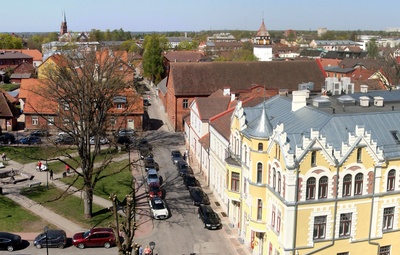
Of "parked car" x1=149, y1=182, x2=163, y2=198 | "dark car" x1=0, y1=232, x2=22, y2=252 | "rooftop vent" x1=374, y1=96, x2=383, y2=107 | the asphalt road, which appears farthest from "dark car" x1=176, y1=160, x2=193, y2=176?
"rooftop vent" x1=374, y1=96, x2=383, y2=107

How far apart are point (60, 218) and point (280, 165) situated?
768 inches

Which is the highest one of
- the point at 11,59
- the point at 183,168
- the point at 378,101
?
the point at 378,101

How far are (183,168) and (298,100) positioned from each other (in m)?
19.9

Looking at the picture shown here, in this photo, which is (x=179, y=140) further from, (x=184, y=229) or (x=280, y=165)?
(x=280, y=165)

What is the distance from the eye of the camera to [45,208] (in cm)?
3956

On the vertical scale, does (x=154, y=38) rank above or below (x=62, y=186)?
above

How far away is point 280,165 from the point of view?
27.6 metres

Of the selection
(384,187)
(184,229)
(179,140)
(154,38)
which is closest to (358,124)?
(384,187)

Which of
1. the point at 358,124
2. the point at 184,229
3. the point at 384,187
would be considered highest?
the point at 358,124

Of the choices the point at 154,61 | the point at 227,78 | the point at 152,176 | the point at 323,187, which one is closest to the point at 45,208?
the point at 152,176

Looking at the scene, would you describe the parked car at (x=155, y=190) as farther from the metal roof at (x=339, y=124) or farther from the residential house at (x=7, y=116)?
the residential house at (x=7, y=116)

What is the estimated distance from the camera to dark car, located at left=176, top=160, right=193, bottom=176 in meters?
48.5

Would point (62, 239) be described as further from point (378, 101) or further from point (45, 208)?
point (378, 101)

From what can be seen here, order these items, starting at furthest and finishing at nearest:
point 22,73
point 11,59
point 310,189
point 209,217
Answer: point 11,59 → point 22,73 → point 209,217 → point 310,189
